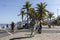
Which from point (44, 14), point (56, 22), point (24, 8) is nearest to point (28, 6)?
point (24, 8)

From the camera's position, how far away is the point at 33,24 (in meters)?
22.2

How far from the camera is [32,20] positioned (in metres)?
22.7

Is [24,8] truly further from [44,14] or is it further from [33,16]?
[33,16]

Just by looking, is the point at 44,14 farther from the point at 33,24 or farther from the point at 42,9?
the point at 33,24

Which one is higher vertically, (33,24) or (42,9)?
(42,9)

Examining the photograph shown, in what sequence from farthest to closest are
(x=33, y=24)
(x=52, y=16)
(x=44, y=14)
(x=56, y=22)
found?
(x=52, y=16) → (x=56, y=22) → (x=44, y=14) → (x=33, y=24)

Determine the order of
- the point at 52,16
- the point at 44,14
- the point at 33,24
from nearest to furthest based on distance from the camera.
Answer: the point at 33,24
the point at 44,14
the point at 52,16

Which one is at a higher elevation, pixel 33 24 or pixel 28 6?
pixel 28 6

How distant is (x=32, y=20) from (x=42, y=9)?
134 ft

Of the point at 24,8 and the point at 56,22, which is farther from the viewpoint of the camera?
the point at 56,22

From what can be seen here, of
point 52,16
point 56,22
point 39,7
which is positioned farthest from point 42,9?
point 52,16

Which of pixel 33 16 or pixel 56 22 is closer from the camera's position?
pixel 33 16

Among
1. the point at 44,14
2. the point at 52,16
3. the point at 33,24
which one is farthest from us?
the point at 52,16

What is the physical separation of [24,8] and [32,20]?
43688 mm
